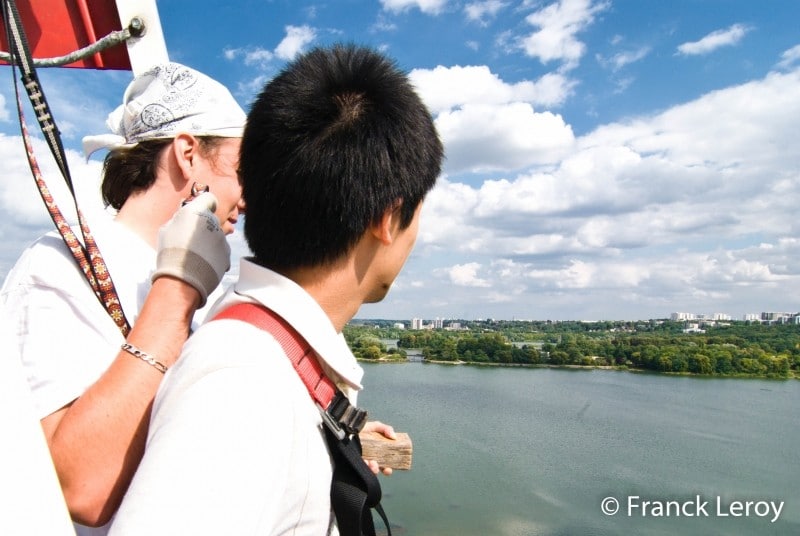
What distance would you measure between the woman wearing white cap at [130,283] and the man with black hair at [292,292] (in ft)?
0.28

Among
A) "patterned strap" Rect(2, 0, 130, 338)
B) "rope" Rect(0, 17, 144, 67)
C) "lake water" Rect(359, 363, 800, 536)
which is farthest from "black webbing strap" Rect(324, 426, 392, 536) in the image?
"lake water" Rect(359, 363, 800, 536)

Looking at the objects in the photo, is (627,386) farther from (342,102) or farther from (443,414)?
(342,102)

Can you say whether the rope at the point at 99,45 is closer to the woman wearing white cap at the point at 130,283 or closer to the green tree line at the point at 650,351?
the woman wearing white cap at the point at 130,283

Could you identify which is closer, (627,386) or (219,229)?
(219,229)

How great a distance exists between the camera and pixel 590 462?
18.0m

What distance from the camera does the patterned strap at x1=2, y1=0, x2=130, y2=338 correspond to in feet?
2.34

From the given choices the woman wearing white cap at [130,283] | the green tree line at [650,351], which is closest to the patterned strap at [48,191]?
the woman wearing white cap at [130,283]

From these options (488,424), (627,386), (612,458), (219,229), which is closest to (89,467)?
(219,229)

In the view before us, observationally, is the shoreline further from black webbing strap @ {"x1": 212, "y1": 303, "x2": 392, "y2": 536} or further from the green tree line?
black webbing strap @ {"x1": 212, "y1": 303, "x2": 392, "y2": 536}

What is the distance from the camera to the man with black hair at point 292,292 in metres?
0.44

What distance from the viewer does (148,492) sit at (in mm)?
435

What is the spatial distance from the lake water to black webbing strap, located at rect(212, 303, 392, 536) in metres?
13.3

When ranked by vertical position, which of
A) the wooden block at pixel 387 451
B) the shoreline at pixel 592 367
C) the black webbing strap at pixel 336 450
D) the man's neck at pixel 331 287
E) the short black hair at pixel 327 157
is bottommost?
the shoreline at pixel 592 367

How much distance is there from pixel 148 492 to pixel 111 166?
27.6 inches
